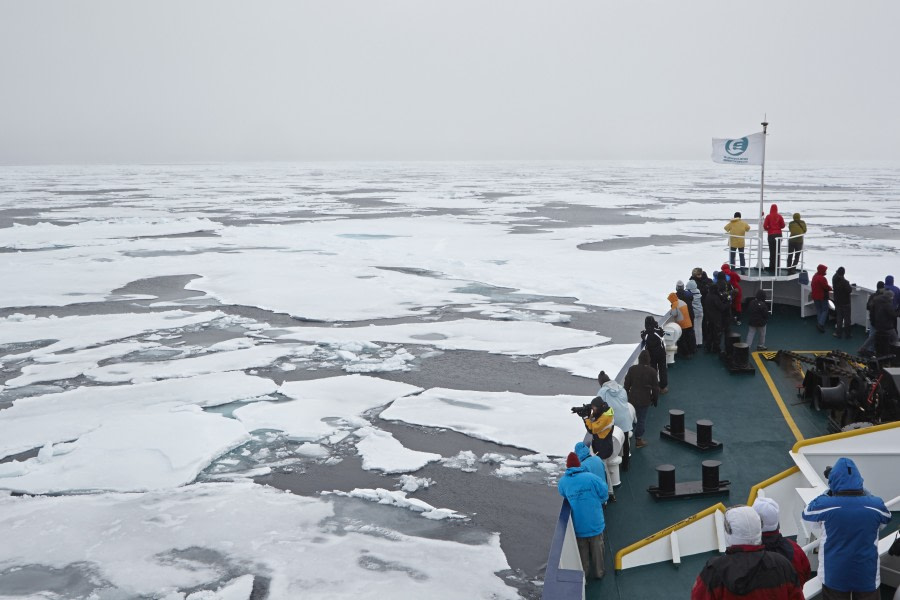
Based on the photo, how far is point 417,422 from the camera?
33.4ft

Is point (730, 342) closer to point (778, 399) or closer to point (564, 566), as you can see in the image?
point (778, 399)

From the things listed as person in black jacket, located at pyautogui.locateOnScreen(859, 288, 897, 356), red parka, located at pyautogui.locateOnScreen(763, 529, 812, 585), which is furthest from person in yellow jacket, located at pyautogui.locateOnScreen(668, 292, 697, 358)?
red parka, located at pyautogui.locateOnScreen(763, 529, 812, 585)

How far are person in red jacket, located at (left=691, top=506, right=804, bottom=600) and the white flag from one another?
9.72m

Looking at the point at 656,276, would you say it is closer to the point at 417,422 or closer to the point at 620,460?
the point at 417,422

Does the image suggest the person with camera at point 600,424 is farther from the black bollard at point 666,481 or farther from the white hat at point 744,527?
the white hat at point 744,527

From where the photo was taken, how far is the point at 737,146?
38.9 feet

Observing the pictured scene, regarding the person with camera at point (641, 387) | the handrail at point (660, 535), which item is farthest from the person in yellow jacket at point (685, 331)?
the handrail at point (660, 535)

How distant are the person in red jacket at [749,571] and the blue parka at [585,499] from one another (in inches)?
77.9

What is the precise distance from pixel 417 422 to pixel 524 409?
1.52m

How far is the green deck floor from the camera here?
183 inches

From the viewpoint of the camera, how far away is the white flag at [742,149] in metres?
11.5

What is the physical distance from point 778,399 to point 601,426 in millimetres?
3021

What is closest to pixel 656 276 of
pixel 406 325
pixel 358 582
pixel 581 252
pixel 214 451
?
pixel 581 252

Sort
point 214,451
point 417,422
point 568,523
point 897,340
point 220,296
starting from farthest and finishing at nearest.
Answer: point 220,296 → point 417,422 → point 214,451 → point 897,340 → point 568,523
